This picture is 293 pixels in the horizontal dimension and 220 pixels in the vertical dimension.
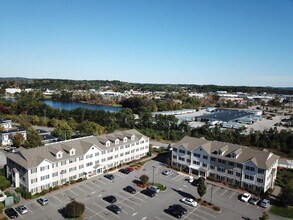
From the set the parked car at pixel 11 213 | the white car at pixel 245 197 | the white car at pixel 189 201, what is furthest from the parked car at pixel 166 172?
the parked car at pixel 11 213

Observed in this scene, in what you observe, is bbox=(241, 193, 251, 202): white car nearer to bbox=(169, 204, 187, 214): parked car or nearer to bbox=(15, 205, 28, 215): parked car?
bbox=(169, 204, 187, 214): parked car

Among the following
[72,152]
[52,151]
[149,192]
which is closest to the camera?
[149,192]

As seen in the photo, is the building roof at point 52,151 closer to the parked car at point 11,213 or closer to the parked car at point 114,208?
the parked car at point 11,213

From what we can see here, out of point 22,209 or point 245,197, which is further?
point 245,197

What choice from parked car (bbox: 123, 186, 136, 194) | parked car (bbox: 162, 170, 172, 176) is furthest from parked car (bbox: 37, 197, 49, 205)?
parked car (bbox: 162, 170, 172, 176)

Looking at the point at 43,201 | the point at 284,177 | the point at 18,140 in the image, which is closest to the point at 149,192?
the point at 43,201

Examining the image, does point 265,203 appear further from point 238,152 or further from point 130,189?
point 130,189

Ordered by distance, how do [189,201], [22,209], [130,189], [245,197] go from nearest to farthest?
[22,209] < [189,201] < [245,197] < [130,189]
